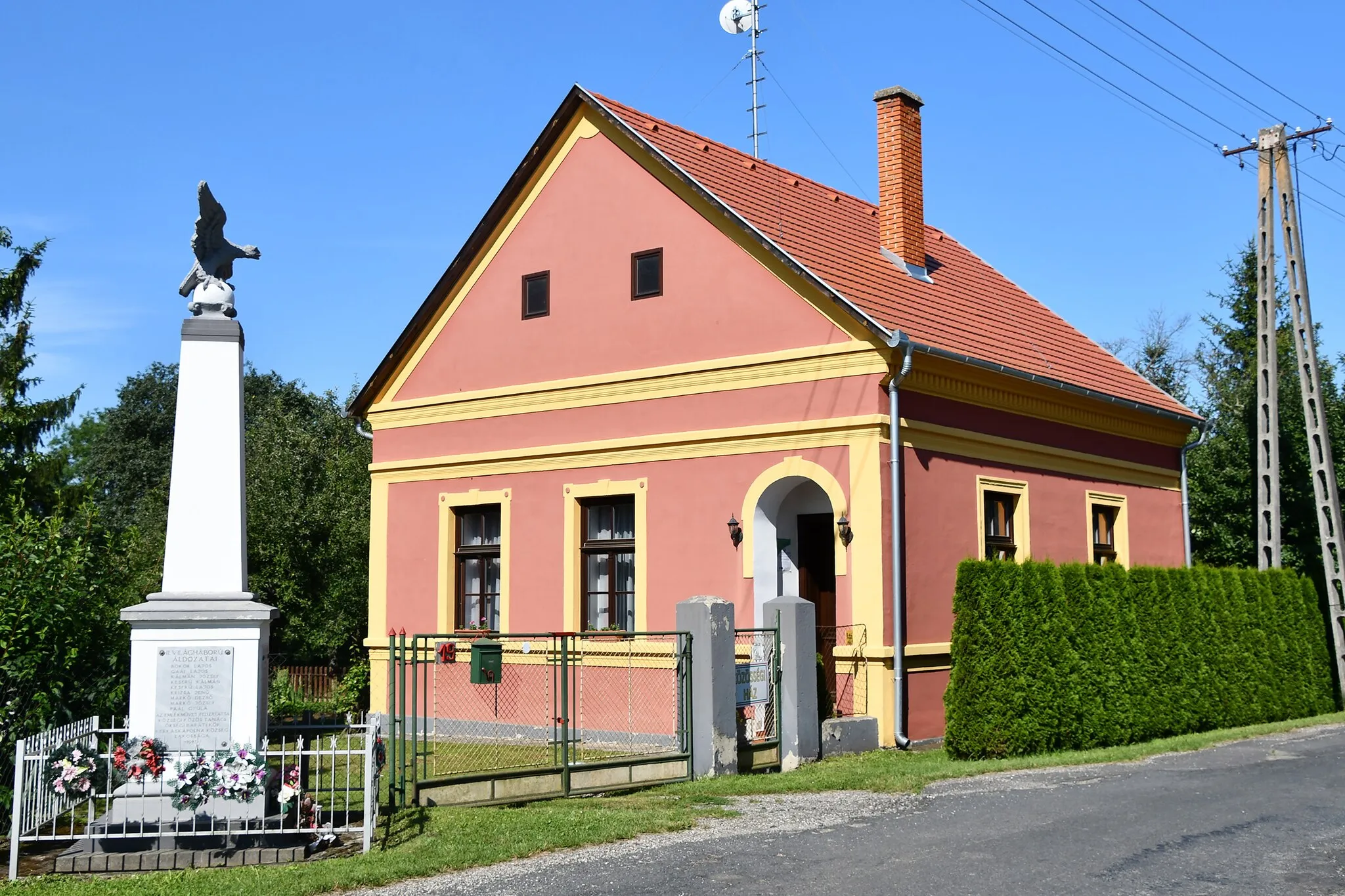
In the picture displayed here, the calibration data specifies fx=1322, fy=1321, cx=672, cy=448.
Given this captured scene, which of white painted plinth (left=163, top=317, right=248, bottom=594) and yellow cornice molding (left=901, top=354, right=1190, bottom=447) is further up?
yellow cornice molding (left=901, top=354, right=1190, bottom=447)

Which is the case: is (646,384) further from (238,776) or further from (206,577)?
(238,776)

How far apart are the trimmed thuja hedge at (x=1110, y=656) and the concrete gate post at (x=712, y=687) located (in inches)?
97.8

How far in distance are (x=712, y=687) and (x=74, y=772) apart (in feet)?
18.5

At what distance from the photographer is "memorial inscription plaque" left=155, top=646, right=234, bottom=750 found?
9641mm

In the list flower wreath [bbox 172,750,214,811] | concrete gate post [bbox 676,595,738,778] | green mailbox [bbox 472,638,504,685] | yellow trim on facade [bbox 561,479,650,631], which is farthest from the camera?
yellow trim on facade [bbox 561,479,650,631]

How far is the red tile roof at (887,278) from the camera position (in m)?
16.5

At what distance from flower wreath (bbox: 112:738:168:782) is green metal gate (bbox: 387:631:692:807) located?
1.79 m

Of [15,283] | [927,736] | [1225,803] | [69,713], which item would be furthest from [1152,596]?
[15,283]

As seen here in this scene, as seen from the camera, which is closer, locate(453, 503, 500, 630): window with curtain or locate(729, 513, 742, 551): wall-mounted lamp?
locate(729, 513, 742, 551): wall-mounted lamp

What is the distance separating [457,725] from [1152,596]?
9.03m

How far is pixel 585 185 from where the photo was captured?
18031 mm

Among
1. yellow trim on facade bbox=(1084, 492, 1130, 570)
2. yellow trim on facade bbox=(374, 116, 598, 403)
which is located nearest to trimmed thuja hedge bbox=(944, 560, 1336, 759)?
yellow trim on facade bbox=(1084, 492, 1130, 570)

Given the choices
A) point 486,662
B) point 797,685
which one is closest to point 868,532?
point 797,685

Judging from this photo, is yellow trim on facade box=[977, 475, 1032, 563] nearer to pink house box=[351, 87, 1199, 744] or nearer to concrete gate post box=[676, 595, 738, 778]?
pink house box=[351, 87, 1199, 744]
